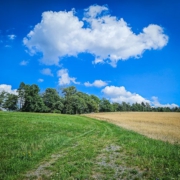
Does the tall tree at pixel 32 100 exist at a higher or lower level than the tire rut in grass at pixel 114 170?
Result: higher

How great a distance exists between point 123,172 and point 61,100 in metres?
93.4

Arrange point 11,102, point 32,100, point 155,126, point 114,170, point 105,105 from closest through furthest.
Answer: point 114,170 → point 155,126 → point 32,100 → point 11,102 → point 105,105

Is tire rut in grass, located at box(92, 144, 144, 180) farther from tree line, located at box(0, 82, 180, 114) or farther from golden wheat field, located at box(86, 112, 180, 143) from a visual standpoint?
tree line, located at box(0, 82, 180, 114)

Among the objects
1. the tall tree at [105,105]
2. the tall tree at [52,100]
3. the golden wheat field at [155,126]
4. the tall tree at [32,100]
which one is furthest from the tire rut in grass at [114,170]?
the tall tree at [105,105]

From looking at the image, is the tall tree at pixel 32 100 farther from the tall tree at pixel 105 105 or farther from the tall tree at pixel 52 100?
the tall tree at pixel 105 105

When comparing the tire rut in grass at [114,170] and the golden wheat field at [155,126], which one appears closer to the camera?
the tire rut in grass at [114,170]

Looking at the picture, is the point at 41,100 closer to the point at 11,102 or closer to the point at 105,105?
the point at 11,102

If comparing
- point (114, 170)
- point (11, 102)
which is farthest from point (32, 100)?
point (114, 170)

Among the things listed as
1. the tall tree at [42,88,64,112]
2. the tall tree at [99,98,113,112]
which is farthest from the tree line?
the tall tree at [99,98,113,112]

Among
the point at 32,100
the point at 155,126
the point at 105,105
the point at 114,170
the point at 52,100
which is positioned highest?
the point at 52,100

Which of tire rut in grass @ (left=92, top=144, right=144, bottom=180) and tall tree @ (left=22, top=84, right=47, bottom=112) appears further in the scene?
tall tree @ (left=22, top=84, right=47, bottom=112)

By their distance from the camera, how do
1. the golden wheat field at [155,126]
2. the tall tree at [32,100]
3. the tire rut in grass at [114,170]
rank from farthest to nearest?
the tall tree at [32,100] → the golden wheat field at [155,126] → the tire rut in grass at [114,170]

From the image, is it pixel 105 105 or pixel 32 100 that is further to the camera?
pixel 105 105

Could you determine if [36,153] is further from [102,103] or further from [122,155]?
[102,103]
